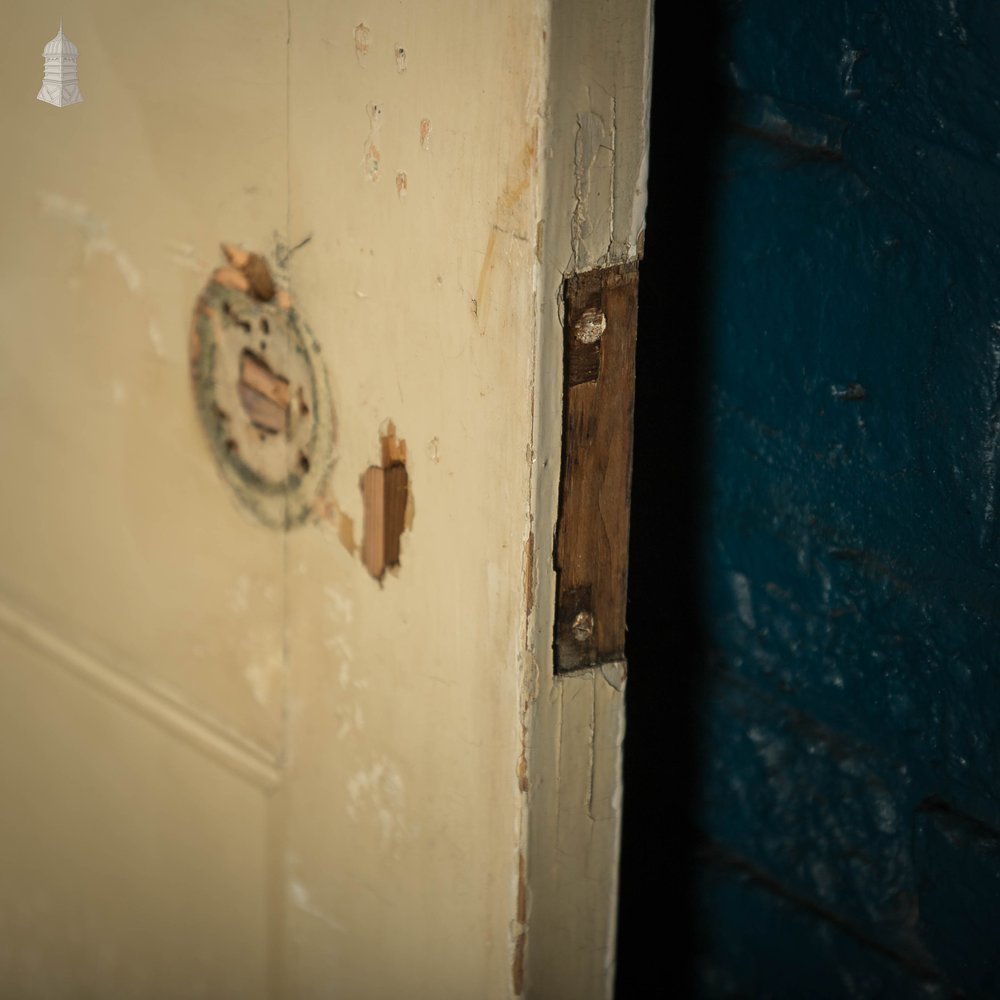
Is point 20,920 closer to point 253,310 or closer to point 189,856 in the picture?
point 189,856

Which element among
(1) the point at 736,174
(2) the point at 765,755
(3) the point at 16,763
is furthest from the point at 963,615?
(3) the point at 16,763

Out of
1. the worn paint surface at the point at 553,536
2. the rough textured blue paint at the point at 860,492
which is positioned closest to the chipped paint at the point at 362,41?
the worn paint surface at the point at 553,536

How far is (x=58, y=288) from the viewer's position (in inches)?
50.7

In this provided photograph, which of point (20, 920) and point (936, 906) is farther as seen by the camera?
point (20, 920)

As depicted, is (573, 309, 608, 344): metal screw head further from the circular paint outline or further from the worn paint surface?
the circular paint outline

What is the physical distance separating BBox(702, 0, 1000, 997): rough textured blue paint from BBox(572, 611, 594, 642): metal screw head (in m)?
0.32

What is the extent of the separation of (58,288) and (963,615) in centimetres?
92

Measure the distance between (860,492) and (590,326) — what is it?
1.22 feet

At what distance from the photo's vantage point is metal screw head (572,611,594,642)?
0.86 metres

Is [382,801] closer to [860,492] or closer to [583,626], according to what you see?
[583,626]

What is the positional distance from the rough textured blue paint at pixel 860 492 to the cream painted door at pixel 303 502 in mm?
307

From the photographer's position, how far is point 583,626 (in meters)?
0.86

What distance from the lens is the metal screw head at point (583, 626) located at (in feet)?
2.83

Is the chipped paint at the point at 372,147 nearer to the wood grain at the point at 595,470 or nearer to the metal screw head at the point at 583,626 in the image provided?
the wood grain at the point at 595,470
